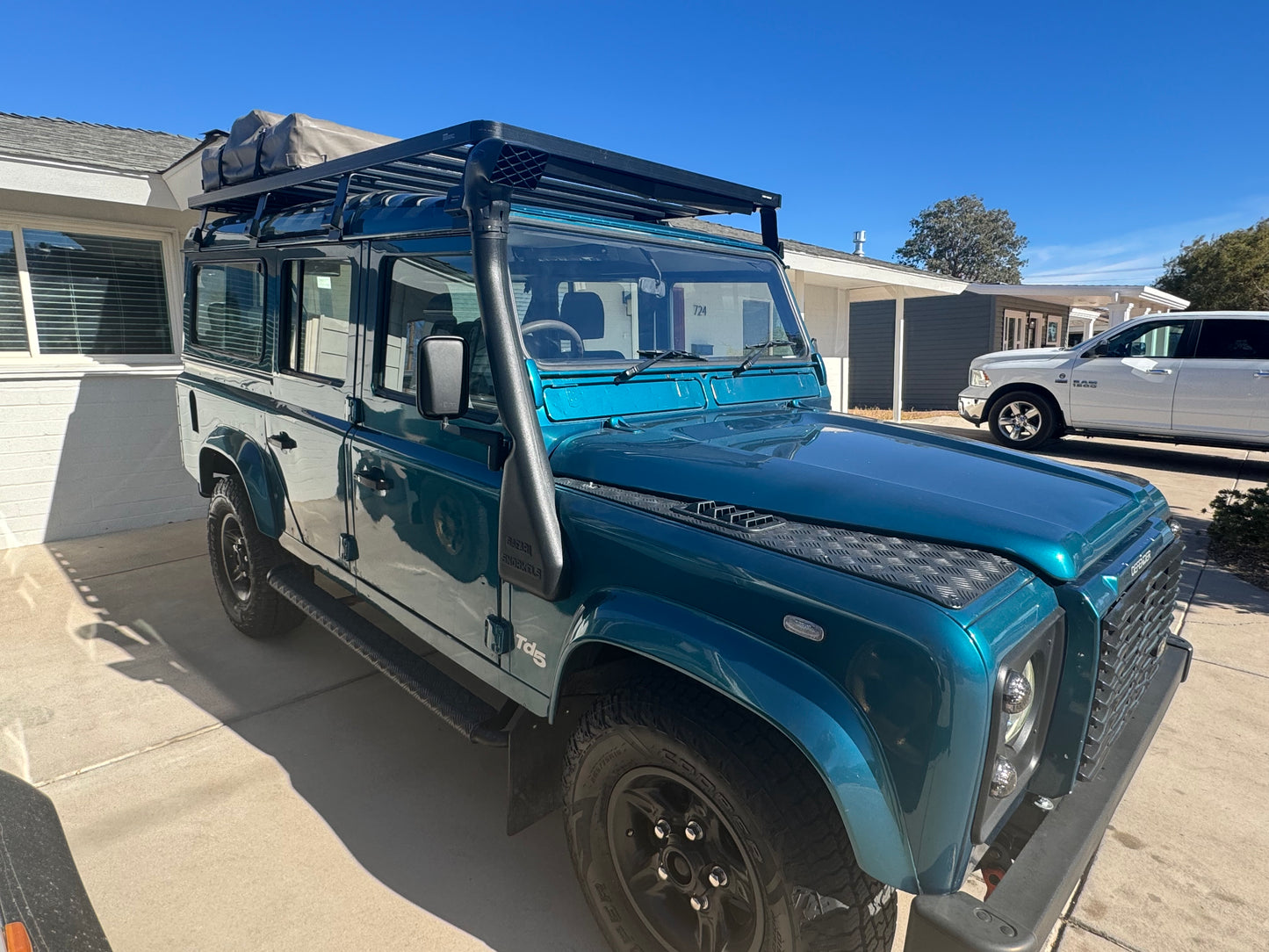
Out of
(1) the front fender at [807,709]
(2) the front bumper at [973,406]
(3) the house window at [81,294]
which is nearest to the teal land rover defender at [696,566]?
(1) the front fender at [807,709]

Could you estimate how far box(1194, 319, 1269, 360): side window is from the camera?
925 cm

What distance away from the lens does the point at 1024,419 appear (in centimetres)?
1096

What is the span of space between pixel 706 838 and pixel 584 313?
5.45 ft

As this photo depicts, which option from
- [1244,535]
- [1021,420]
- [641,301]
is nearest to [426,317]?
[641,301]

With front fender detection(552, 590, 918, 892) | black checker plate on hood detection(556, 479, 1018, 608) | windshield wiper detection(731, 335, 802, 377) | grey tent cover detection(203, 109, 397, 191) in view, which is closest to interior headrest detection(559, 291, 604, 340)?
windshield wiper detection(731, 335, 802, 377)

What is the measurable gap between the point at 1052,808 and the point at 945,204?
62.8 metres

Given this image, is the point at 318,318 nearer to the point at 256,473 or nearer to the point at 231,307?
the point at 256,473

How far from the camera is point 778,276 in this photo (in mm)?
3424

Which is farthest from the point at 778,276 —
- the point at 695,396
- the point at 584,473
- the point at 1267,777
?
the point at 1267,777

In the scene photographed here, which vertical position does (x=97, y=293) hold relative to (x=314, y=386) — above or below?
above

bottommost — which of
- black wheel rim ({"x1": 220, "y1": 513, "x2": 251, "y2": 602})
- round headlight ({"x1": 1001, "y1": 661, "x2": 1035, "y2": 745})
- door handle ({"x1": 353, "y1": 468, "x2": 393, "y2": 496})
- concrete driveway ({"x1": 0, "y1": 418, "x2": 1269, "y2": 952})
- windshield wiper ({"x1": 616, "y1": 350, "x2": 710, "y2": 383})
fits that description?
concrete driveway ({"x1": 0, "y1": 418, "x2": 1269, "y2": 952})

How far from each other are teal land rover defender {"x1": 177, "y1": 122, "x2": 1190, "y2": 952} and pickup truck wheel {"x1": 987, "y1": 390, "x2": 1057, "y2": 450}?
8.83 m

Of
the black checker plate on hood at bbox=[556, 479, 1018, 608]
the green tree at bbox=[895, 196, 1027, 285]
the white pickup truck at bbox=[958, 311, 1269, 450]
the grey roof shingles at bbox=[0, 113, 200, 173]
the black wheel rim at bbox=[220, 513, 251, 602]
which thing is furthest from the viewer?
the green tree at bbox=[895, 196, 1027, 285]

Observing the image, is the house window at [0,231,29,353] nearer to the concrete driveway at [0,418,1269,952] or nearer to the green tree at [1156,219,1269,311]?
the concrete driveway at [0,418,1269,952]
